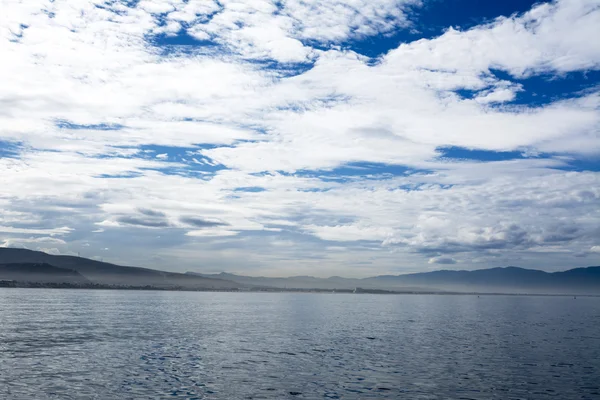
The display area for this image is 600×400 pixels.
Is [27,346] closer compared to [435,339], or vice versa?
[27,346]

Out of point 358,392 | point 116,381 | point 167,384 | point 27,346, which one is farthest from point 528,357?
point 27,346

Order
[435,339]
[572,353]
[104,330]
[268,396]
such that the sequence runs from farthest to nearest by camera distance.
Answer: [104,330]
[435,339]
[572,353]
[268,396]

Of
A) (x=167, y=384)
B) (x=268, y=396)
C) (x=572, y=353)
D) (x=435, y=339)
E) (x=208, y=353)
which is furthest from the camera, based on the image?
(x=435, y=339)


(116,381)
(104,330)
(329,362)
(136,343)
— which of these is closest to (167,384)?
(116,381)

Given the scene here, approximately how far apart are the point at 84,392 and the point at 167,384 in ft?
23.5

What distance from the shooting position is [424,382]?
4847cm

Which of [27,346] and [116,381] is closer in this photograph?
[116,381]

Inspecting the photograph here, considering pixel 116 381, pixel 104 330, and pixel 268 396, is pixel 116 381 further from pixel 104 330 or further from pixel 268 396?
pixel 104 330

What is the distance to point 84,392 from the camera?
42.1m

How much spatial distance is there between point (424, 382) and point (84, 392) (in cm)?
3132

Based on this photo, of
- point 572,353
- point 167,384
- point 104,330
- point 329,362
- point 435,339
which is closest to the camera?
point 167,384

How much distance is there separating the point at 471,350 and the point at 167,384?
4623 centimetres

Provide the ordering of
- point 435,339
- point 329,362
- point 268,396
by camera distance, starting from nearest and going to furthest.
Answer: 1. point 268,396
2. point 329,362
3. point 435,339

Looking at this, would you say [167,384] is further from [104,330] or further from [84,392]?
[104,330]
